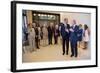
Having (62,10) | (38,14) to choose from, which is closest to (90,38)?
(62,10)

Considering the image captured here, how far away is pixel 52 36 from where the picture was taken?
178 centimetres

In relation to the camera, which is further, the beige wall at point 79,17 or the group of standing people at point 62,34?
the beige wall at point 79,17

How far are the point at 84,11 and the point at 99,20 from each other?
0.63ft

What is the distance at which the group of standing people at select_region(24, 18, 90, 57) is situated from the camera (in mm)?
1721

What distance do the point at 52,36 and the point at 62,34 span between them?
10cm

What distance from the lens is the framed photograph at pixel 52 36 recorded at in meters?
1.66

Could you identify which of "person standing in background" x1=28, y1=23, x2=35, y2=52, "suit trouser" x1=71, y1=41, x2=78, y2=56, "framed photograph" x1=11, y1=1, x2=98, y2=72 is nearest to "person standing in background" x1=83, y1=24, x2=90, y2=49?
"framed photograph" x1=11, y1=1, x2=98, y2=72

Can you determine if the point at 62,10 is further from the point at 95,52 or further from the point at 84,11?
the point at 95,52

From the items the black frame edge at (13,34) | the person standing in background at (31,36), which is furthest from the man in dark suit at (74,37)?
the black frame edge at (13,34)

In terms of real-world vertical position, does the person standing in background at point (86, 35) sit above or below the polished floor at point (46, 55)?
above

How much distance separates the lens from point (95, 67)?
1931 mm

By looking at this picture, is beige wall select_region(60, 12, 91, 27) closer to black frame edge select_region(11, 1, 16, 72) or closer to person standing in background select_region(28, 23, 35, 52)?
person standing in background select_region(28, 23, 35, 52)

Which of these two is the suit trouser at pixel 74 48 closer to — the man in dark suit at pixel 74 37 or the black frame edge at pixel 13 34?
the man in dark suit at pixel 74 37

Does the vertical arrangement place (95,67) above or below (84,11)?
below
